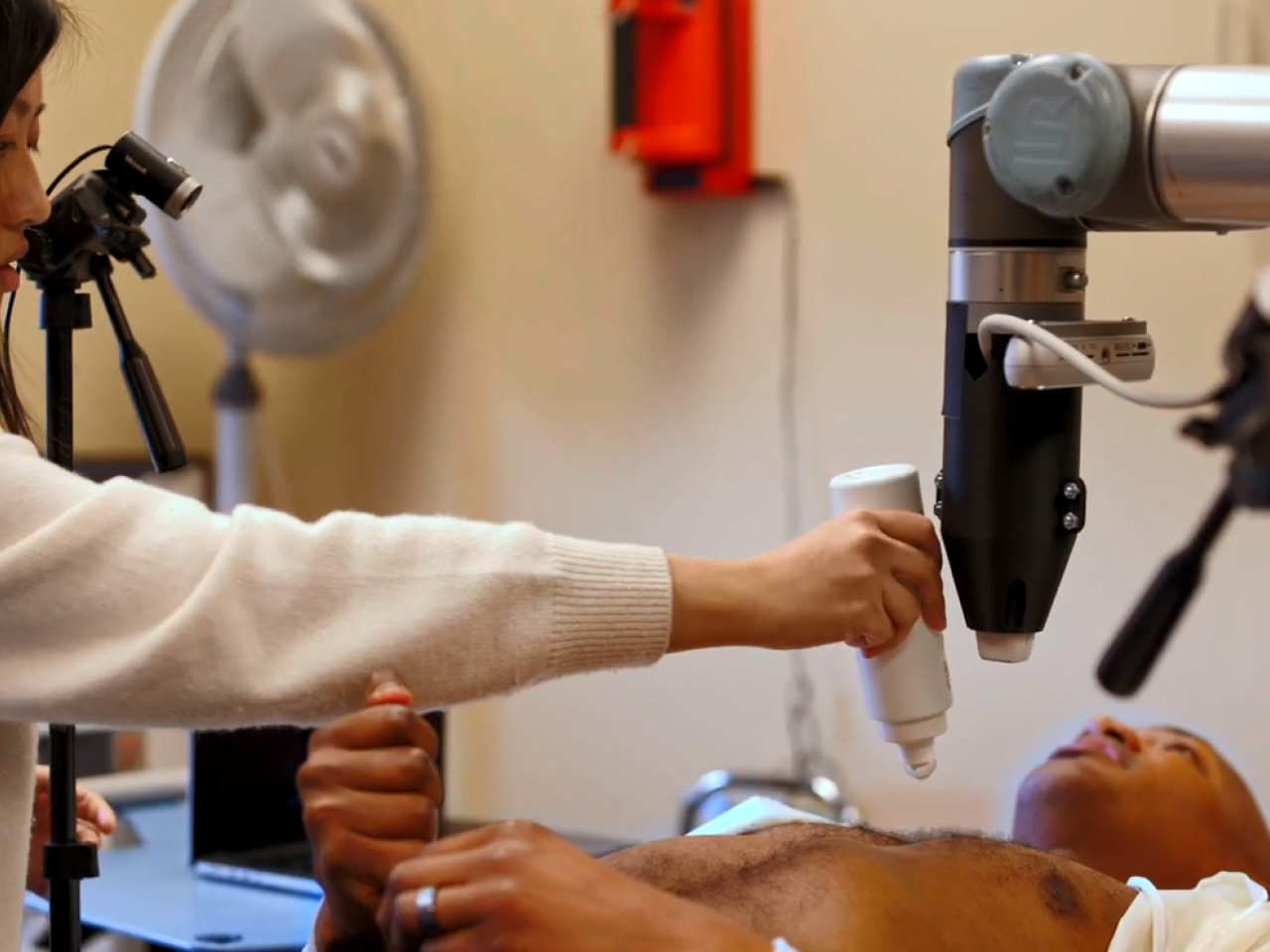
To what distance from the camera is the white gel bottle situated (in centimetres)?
114

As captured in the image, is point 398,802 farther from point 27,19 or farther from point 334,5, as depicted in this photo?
point 334,5

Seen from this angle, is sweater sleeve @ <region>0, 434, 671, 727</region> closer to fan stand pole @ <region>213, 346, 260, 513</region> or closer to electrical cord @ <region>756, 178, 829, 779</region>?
electrical cord @ <region>756, 178, 829, 779</region>

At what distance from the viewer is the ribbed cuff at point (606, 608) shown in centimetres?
104

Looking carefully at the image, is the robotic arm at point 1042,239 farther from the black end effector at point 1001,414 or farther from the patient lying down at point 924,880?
the patient lying down at point 924,880

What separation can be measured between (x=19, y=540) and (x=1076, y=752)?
1063mm

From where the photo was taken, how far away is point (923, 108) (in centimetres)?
229

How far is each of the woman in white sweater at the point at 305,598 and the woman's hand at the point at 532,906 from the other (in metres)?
0.13

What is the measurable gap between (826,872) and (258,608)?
1.37 ft

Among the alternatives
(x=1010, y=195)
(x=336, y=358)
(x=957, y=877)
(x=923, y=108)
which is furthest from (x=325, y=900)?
(x=336, y=358)

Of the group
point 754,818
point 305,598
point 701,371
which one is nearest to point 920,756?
point 754,818

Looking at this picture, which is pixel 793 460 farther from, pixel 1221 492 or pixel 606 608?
pixel 1221 492

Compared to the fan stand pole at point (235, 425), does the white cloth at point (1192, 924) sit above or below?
below

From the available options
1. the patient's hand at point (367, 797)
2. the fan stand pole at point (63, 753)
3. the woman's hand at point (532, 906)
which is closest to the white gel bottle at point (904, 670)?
the woman's hand at point (532, 906)

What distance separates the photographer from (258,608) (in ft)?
3.23
